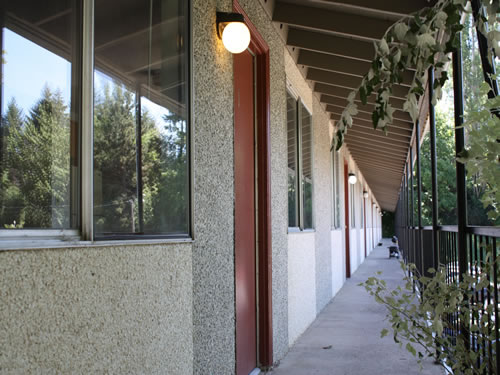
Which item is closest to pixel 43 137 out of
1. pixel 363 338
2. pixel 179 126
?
pixel 179 126

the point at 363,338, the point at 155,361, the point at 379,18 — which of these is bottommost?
the point at 363,338

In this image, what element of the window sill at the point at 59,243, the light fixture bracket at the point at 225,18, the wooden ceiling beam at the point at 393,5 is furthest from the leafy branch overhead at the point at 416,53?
the wooden ceiling beam at the point at 393,5

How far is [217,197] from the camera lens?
3.12 m

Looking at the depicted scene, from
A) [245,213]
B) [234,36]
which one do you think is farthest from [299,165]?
[234,36]

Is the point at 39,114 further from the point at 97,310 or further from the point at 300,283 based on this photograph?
the point at 300,283

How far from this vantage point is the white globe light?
3.14 metres

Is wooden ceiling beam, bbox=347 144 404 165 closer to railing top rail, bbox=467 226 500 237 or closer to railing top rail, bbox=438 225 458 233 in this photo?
railing top rail, bbox=438 225 458 233

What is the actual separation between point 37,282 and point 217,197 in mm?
1634

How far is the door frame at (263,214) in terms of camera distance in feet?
13.5

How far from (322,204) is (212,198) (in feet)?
15.2

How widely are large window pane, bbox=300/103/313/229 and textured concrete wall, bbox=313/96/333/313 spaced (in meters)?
0.25

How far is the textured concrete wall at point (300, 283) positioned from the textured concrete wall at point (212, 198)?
6.35 ft

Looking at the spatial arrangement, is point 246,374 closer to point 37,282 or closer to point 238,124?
point 238,124

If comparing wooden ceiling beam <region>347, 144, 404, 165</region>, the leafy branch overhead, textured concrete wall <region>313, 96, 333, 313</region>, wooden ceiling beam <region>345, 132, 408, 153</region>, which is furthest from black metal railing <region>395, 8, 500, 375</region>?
wooden ceiling beam <region>347, 144, 404, 165</region>
